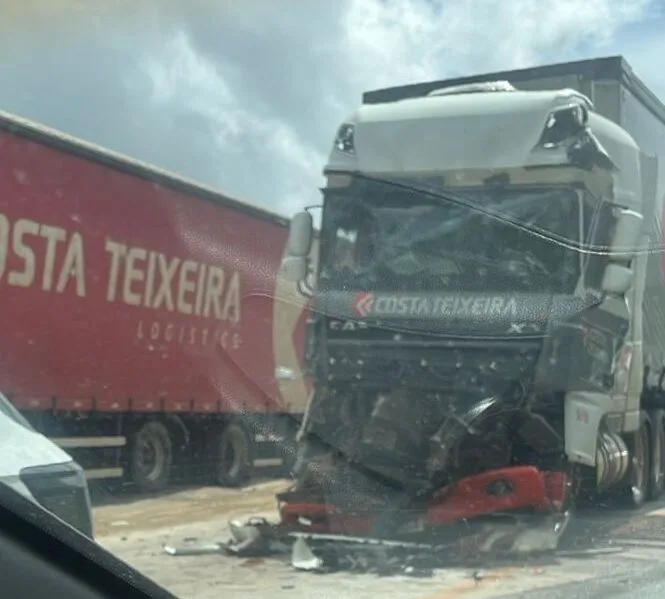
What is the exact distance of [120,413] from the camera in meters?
8.66

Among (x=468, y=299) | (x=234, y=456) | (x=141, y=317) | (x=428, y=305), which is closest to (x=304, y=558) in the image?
(x=234, y=456)

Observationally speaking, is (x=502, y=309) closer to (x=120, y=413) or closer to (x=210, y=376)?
(x=210, y=376)

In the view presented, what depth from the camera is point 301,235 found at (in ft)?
22.1

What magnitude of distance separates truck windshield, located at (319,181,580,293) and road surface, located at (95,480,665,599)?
163 cm

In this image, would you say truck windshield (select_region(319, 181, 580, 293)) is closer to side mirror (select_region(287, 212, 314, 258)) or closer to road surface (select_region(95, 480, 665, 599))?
side mirror (select_region(287, 212, 314, 258))

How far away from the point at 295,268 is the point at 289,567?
1.73 metres

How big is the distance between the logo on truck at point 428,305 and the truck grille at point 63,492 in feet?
12.2

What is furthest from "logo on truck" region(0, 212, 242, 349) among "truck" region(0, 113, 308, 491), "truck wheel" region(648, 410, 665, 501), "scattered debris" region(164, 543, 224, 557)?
"truck wheel" region(648, 410, 665, 501)

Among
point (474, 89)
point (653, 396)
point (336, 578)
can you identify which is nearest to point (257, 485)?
point (336, 578)

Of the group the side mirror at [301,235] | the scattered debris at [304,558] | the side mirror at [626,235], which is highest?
the side mirror at [626,235]

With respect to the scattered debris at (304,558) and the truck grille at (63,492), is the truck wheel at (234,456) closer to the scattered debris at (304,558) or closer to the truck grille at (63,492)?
the scattered debris at (304,558)

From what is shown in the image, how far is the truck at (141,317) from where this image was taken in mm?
6523

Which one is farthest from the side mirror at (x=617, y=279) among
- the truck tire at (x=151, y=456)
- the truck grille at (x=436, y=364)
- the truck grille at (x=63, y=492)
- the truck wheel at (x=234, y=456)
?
the truck grille at (x=63, y=492)

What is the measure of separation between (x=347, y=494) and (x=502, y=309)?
1.64m
